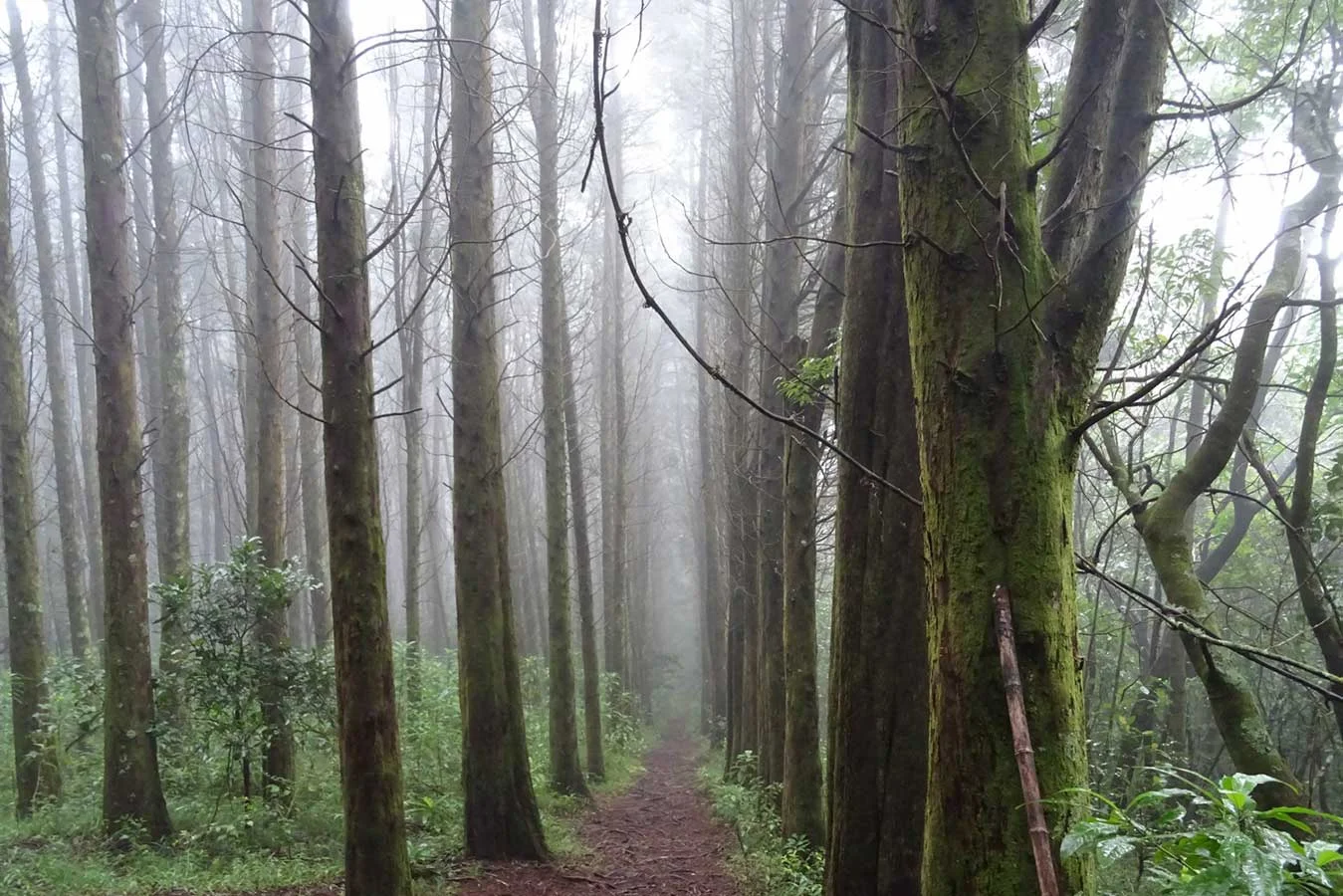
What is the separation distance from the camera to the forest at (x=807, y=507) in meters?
2.09

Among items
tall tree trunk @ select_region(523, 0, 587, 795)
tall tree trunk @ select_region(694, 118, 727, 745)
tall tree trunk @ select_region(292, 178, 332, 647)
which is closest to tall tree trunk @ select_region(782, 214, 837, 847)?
tall tree trunk @ select_region(523, 0, 587, 795)

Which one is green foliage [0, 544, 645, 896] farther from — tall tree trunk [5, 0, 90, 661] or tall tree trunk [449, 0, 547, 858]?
tall tree trunk [5, 0, 90, 661]

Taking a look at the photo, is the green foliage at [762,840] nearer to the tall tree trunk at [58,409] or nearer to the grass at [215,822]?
the grass at [215,822]

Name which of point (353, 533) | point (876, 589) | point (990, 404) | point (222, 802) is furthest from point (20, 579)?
point (990, 404)

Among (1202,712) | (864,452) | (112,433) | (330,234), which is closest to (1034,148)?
(864,452)

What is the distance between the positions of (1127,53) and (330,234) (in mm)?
3564

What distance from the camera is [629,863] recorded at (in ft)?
26.9

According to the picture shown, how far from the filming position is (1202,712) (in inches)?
512

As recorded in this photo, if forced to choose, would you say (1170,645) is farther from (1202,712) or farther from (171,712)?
(171,712)

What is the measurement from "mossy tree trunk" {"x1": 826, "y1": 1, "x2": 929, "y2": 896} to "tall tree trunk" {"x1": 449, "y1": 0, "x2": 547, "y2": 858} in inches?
159

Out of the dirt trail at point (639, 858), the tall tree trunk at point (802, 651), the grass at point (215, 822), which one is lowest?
the dirt trail at point (639, 858)

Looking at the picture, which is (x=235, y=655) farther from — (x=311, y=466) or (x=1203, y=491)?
(x=1203, y=491)

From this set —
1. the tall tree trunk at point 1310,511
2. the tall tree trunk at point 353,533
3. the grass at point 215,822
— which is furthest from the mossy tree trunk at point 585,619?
the tall tree trunk at point 1310,511

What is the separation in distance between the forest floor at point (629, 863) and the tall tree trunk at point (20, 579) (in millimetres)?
3828
